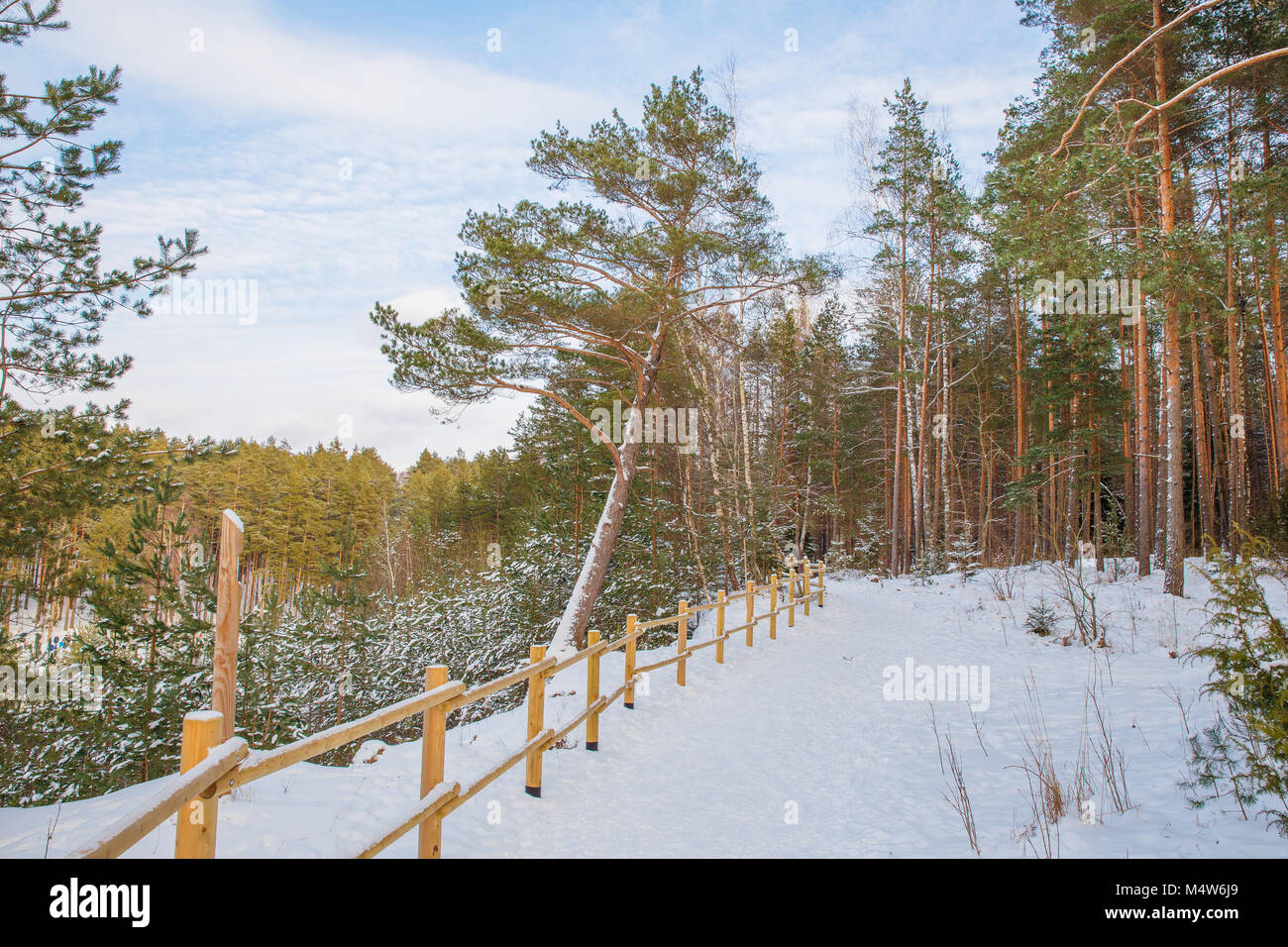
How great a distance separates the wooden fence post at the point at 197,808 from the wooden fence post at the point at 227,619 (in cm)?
257

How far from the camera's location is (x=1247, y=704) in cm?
331

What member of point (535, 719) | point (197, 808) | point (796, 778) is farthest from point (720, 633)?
point (197, 808)

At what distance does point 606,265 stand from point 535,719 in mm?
9208

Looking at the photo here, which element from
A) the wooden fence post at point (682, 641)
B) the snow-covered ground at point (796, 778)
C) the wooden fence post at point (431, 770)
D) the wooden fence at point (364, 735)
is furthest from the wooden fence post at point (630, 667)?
the wooden fence post at point (431, 770)

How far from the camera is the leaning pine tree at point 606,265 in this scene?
1105cm

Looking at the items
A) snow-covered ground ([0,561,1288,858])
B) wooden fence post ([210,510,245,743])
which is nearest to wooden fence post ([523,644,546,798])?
snow-covered ground ([0,561,1288,858])

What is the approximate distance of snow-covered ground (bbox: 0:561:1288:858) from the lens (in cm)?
336

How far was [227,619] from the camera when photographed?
4.18 metres

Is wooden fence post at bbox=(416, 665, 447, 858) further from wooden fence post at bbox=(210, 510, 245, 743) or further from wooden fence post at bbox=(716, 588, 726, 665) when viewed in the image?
wooden fence post at bbox=(716, 588, 726, 665)

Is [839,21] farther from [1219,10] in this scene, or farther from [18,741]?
[18,741]

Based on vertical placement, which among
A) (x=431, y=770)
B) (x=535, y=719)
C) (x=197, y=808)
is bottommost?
(x=535, y=719)

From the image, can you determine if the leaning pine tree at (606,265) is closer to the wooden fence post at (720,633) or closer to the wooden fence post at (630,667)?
the wooden fence post at (720,633)

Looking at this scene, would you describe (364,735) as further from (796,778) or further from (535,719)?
(796,778)
